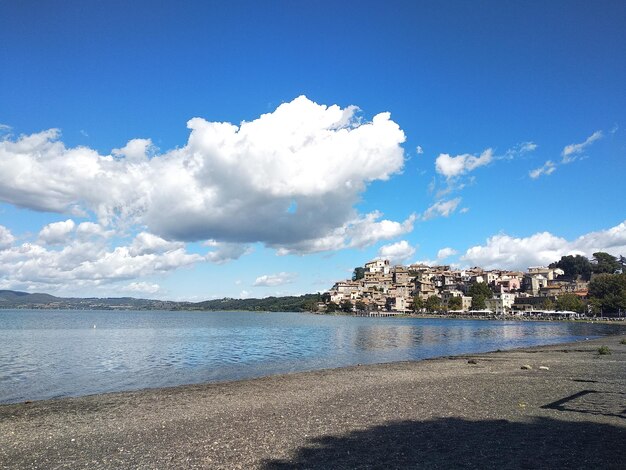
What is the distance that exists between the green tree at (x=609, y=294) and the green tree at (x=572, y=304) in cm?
505

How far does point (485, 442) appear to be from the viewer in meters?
11.8

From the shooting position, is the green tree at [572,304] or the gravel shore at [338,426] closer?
the gravel shore at [338,426]

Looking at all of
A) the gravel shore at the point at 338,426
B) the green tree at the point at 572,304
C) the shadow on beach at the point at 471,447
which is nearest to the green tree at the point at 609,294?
the green tree at the point at 572,304

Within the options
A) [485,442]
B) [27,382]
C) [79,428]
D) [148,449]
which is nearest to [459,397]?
[485,442]

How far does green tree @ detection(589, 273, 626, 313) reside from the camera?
157 metres

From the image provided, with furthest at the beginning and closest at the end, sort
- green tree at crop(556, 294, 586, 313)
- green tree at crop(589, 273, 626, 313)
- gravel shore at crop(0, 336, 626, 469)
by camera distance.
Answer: green tree at crop(556, 294, 586, 313) < green tree at crop(589, 273, 626, 313) < gravel shore at crop(0, 336, 626, 469)

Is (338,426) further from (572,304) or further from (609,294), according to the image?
(572,304)

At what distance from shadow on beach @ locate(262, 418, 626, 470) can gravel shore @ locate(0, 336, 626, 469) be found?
3 centimetres

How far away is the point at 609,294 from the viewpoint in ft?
531

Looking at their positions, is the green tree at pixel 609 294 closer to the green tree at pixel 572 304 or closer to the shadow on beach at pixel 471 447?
the green tree at pixel 572 304

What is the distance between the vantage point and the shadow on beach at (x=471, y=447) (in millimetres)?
10281

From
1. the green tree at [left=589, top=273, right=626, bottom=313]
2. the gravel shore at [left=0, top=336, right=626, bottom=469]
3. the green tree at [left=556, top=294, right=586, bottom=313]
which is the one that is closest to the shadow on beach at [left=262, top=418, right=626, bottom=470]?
the gravel shore at [left=0, top=336, right=626, bottom=469]

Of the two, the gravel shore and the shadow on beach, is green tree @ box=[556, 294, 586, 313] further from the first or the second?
the shadow on beach

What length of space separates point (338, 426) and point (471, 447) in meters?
4.15
